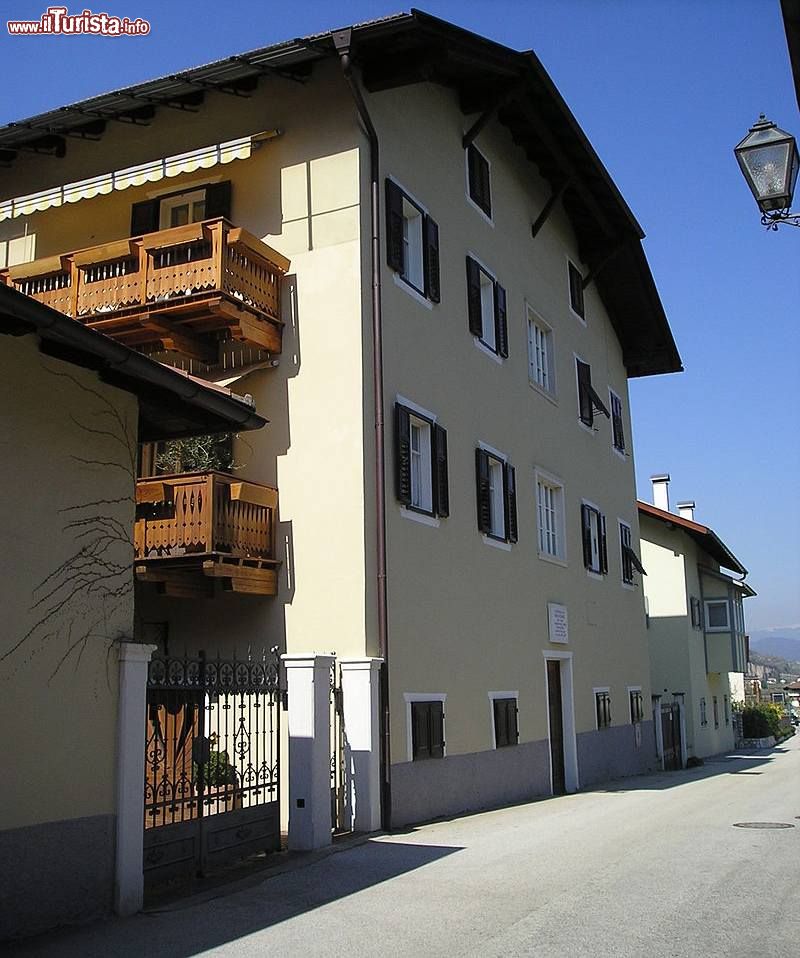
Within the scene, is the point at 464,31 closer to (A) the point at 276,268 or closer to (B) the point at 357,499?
(A) the point at 276,268

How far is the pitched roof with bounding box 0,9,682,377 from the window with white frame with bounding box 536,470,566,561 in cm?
584

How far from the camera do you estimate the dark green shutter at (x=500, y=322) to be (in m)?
18.7

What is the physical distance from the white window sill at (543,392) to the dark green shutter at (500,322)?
155cm

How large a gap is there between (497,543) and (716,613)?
76.3ft

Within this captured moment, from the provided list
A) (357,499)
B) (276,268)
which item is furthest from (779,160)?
(276,268)

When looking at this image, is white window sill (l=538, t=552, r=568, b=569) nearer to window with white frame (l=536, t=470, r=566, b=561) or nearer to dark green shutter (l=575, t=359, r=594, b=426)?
window with white frame (l=536, t=470, r=566, b=561)

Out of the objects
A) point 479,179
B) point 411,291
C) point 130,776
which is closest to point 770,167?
point 130,776

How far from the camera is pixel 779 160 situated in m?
6.32

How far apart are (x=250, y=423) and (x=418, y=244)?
7.38 m

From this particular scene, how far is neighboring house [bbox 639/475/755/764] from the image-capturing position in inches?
1399

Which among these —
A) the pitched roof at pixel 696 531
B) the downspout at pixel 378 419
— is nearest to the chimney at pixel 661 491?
the pitched roof at pixel 696 531

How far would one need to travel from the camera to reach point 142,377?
827cm

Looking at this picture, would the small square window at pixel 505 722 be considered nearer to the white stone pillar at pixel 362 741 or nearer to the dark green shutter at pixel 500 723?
the dark green shutter at pixel 500 723

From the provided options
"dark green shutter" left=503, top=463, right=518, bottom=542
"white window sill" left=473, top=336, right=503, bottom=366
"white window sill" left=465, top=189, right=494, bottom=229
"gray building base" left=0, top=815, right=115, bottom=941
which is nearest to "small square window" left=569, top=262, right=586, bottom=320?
"white window sill" left=465, top=189, right=494, bottom=229
